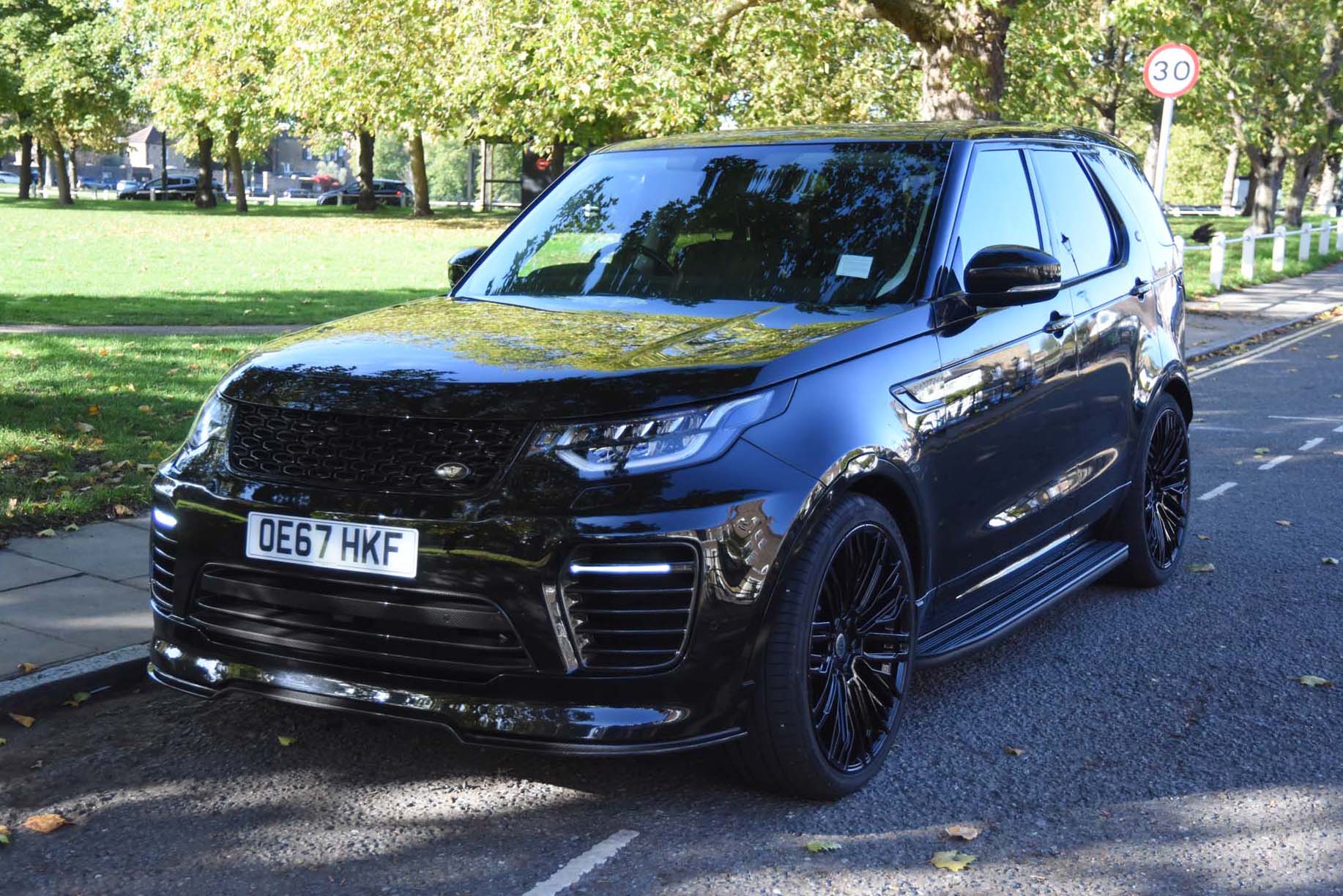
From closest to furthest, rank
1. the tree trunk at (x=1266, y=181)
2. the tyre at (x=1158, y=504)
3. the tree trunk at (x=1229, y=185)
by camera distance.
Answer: the tyre at (x=1158, y=504)
the tree trunk at (x=1266, y=181)
the tree trunk at (x=1229, y=185)

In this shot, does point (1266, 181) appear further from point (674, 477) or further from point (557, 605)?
point (557, 605)

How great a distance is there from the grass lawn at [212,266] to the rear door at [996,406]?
37.9 ft

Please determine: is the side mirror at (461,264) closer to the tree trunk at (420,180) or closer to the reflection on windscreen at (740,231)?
the reflection on windscreen at (740,231)

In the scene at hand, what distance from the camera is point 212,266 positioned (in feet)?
81.6

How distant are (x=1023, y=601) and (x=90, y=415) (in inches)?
248

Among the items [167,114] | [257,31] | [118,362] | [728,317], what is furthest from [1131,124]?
[728,317]

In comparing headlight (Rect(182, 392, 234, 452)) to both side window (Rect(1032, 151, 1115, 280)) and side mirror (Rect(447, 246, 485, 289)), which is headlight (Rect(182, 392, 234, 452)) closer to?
side mirror (Rect(447, 246, 485, 289))

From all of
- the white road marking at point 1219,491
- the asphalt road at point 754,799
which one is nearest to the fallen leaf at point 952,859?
the asphalt road at point 754,799

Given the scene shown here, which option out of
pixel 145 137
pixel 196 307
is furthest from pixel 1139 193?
pixel 145 137

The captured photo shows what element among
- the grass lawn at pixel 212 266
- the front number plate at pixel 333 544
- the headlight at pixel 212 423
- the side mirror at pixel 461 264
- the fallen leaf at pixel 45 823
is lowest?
the fallen leaf at pixel 45 823

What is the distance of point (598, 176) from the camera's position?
5.59 meters

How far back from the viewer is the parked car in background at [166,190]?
80.3 metres

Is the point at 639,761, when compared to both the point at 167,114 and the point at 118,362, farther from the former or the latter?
the point at 167,114

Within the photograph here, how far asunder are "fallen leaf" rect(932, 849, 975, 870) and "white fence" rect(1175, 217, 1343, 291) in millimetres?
13020
